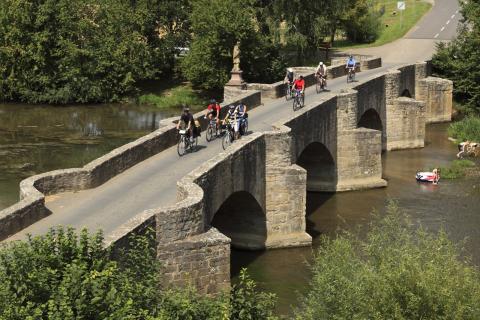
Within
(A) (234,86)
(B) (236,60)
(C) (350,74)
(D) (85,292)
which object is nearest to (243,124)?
(A) (234,86)

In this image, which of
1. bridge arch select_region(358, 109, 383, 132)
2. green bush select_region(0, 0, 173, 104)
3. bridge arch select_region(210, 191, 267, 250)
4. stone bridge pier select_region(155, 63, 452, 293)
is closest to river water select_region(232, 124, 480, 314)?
bridge arch select_region(210, 191, 267, 250)

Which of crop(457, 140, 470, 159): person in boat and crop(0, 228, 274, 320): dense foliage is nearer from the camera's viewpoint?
crop(0, 228, 274, 320): dense foliage

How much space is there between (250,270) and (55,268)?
13.5m

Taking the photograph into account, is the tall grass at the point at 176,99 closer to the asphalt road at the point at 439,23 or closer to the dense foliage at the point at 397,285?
the asphalt road at the point at 439,23

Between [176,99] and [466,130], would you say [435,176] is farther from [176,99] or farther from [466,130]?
[176,99]

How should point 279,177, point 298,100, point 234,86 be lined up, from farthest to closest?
point 234,86 → point 298,100 → point 279,177

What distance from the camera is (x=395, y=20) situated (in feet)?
265

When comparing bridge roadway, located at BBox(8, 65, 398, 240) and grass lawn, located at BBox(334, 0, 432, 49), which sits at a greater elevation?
grass lawn, located at BBox(334, 0, 432, 49)

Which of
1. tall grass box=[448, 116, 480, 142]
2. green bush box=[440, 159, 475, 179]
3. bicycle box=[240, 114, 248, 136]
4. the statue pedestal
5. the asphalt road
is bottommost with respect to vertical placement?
green bush box=[440, 159, 475, 179]

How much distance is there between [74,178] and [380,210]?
1514 centimetres

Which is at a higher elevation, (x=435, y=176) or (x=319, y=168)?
(x=319, y=168)

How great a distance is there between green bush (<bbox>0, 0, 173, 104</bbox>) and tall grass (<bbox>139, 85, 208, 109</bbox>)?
61.5 inches

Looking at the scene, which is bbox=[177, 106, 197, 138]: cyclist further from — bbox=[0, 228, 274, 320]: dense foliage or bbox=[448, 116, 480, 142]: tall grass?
bbox=[448, 116, 480, 142]: tall grass

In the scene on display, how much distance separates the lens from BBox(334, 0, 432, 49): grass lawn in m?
73.9
